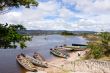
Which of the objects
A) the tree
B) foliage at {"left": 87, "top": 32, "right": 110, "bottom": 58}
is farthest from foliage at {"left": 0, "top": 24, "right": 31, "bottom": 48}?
foliage at {"left": 87, "top": 32, "right": 110, "bottom": 58}

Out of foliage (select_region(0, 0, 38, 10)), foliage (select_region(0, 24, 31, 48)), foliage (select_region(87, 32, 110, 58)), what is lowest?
foliage (select_region(87, 32, 110, 58))

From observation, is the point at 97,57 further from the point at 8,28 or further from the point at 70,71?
the point at 8,28

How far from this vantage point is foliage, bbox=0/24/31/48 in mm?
13680

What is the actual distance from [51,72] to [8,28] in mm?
21294

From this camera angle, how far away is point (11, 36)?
1372 centimetres

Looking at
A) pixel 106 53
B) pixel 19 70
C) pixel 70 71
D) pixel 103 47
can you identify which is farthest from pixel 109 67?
pixel 19 70

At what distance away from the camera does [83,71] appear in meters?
30.9

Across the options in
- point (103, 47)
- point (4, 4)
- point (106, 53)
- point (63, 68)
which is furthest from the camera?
point (103, 47)

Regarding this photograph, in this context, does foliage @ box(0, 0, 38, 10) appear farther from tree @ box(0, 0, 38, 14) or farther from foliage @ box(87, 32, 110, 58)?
foliage @ box(87, 32, 110, 58)

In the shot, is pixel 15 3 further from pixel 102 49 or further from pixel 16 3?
pixel 102 49

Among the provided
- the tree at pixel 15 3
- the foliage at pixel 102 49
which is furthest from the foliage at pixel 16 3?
the foliage at pixel 102 49

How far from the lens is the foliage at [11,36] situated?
13680mm

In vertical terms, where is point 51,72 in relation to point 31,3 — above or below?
below

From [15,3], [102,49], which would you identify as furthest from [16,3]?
[102,49]
